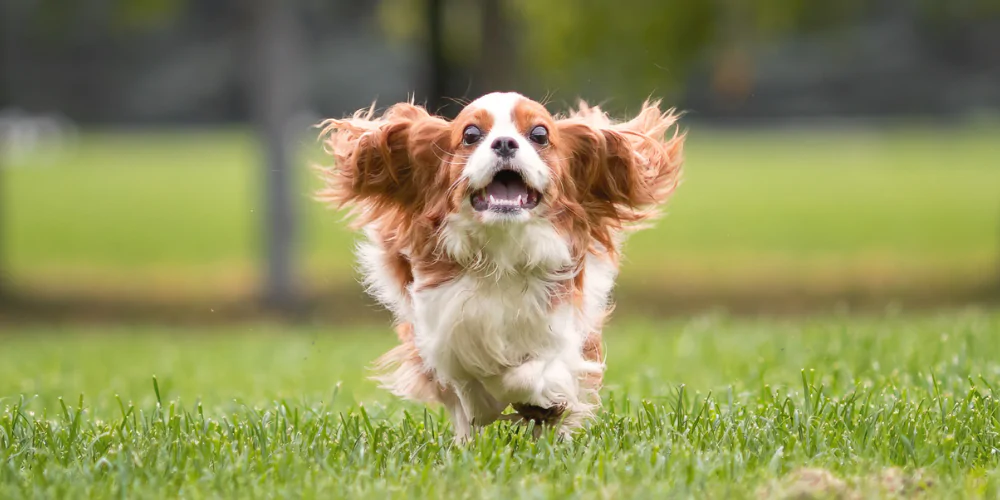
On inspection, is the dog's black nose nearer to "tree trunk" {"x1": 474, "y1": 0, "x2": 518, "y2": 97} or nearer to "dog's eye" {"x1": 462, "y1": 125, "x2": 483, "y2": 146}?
"dog's eye" {"x1": 462, "y1": 125, "x2": 483, "y2": 146}

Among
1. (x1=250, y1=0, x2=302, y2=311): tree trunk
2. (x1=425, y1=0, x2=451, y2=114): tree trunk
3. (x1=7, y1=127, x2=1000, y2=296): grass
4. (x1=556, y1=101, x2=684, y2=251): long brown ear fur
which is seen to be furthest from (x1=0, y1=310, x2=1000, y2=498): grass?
(x1=425, y1=0, x2=451, y2=114): tree trunk

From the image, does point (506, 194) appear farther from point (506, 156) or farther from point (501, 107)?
point (501, 107)

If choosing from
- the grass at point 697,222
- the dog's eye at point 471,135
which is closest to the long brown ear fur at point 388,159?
the dog's eye at point 471,135

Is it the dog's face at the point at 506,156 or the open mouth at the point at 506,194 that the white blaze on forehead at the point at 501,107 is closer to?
the dog's face at the point at 506,156

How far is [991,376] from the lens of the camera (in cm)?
620

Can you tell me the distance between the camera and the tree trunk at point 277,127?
1445 centimetres

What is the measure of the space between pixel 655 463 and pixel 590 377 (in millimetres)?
833

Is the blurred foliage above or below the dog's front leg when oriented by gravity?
above

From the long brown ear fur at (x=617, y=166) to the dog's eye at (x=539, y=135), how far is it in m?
0.21

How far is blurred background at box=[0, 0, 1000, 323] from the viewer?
1495 cm

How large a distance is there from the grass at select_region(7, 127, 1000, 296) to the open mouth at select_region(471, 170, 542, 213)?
2.85 metres

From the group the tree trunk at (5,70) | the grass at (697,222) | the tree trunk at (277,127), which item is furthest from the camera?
the grass at (697,222)

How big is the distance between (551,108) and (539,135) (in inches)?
159

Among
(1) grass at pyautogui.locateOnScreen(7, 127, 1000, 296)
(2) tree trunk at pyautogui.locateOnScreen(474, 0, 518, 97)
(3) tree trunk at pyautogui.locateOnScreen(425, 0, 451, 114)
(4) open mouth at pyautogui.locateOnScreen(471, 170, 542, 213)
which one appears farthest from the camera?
(1) grass at pyautogui.locateOnScreen(7, 127, 1000, 296)
